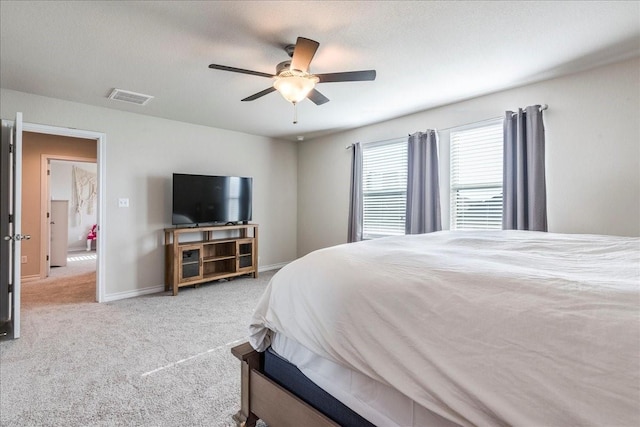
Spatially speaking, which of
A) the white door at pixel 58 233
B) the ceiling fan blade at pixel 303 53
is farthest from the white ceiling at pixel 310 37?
the white door at pixel 58 233

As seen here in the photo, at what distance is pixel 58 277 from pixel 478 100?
6.77 metres

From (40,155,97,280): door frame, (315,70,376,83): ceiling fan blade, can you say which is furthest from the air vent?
(40,155,97,280): door frame

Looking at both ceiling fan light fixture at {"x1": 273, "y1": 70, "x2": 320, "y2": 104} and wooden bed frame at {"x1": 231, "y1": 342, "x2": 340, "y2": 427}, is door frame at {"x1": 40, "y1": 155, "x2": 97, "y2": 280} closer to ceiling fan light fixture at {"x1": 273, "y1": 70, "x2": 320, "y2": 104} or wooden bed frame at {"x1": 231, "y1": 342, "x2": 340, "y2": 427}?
ceiling fan light fixture at {"x1": 273, "y1": 70, "x2": 320, "y2": 104}

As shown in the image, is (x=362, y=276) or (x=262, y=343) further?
(x=262, y=343)

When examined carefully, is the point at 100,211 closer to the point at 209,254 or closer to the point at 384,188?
the point at 209,254

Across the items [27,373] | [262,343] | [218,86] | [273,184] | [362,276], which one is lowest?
[27,373]

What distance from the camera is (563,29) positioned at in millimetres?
2146

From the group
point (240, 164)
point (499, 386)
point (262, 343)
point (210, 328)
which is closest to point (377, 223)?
point (240, 164)

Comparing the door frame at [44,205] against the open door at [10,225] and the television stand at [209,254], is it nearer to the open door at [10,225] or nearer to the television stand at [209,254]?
the television stand at [209,254]

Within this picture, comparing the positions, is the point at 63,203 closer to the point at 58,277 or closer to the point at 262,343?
the point at 58,277

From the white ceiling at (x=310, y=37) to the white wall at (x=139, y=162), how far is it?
27 cm

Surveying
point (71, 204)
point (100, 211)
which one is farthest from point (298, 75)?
point (71, 204)

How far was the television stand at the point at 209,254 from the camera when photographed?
4.05 metres

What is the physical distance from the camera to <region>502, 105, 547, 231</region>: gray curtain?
117 inches
